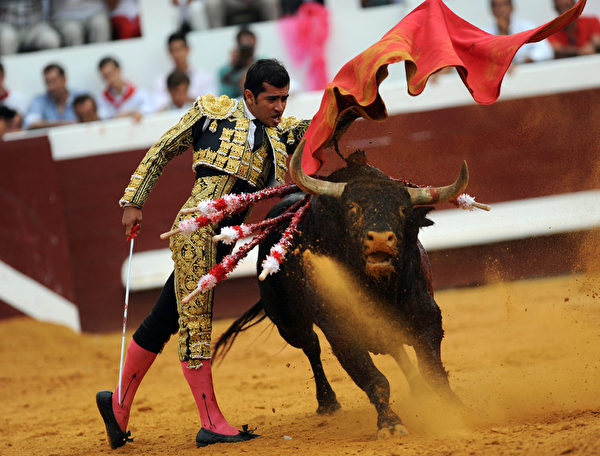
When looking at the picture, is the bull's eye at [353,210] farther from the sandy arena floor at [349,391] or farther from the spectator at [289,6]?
the spectator at [289,6]

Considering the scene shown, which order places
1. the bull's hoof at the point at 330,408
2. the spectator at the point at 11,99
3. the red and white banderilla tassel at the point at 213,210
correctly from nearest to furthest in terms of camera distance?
the red and white banderilla tassel at the point at 213,210, the bull's hoof at the point at 330,408, the spectator at the point at 11,99

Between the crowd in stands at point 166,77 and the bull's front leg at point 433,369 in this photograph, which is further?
the crowd in stands at point 166,77

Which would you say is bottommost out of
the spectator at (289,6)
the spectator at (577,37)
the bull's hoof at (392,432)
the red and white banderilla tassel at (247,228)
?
the bull's hoof at (392,432)

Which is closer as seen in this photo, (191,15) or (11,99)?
(11,99)

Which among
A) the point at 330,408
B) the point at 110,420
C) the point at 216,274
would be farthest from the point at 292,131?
the point at 110,420

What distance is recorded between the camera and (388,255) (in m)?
2.92

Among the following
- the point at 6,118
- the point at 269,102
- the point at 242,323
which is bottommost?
the point at 242,323

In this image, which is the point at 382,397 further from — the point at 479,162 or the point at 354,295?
the point at 479,162

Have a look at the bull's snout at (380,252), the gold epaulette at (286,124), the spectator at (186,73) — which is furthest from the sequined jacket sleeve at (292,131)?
the spectator at (186,73)

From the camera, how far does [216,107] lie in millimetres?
3434

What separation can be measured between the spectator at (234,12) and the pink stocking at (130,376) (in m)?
5.14

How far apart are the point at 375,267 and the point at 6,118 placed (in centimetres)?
507

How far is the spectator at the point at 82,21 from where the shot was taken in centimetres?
820

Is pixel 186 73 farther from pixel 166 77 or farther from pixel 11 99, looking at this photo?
pixel 11 99
